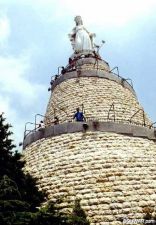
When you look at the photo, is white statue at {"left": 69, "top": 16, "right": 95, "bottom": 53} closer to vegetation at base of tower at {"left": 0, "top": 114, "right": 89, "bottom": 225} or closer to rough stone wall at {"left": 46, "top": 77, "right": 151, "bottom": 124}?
rough stone wall at {"left": 46, "top": 77, "right": 151, "bottom": 124}

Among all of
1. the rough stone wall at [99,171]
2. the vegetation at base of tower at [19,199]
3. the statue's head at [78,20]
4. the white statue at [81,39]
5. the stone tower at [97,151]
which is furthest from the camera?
the statue's head at [78,20]

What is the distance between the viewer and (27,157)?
13.8 meters

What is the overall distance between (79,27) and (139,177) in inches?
494

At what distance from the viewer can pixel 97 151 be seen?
1232 cm

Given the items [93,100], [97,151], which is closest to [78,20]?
[93,100]

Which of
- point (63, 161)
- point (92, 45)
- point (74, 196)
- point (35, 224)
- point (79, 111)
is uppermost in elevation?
point (92, 45)

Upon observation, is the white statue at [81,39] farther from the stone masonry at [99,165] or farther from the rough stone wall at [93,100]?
the stone masonry at [99,165]

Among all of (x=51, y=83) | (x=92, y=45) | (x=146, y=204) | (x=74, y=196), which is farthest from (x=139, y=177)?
(x=92, y=45)

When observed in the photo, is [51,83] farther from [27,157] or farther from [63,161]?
[63,161]

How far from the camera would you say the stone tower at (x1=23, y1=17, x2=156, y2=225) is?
10.9 m

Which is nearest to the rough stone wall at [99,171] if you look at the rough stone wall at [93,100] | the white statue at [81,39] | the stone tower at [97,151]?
the stone tower at [97,151]

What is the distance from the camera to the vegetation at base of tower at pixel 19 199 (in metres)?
7.45

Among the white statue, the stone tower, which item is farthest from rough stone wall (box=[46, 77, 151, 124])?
the white statue

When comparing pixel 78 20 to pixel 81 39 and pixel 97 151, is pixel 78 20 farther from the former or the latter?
pixel 97 151
